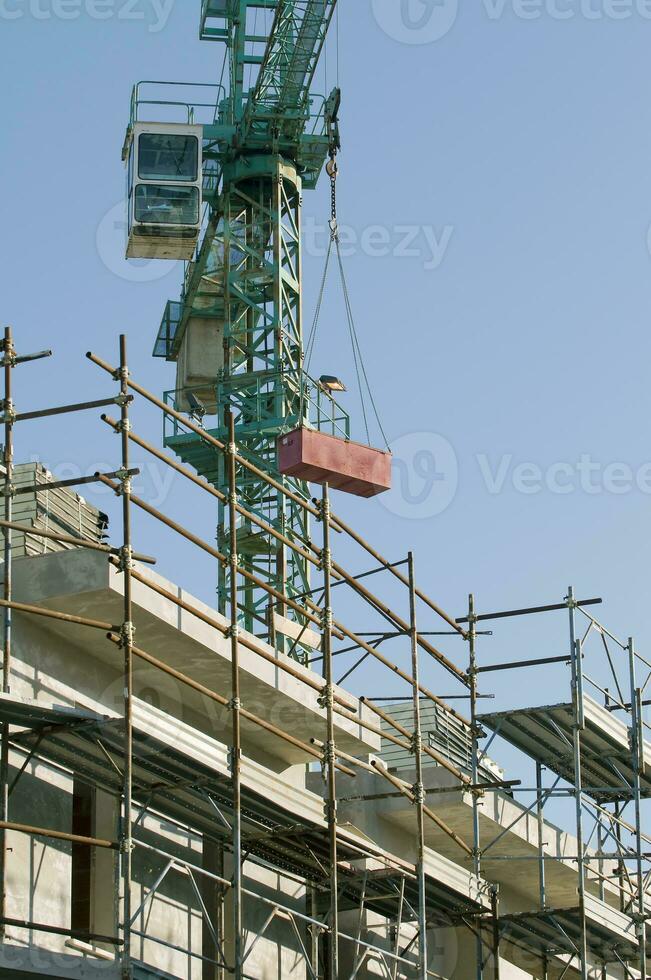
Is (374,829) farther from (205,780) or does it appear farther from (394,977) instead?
(205,780)

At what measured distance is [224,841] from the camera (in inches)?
972

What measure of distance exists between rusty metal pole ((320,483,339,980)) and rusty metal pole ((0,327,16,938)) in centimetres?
429

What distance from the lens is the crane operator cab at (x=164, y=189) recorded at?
46.2 meters

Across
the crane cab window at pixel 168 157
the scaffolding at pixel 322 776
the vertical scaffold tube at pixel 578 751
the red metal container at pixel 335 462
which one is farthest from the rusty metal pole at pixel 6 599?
the crane cab window at pixel 168 157

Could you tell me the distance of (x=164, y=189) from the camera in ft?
152

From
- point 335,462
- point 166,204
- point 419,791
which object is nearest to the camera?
point 419,791

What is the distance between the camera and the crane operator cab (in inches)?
1818

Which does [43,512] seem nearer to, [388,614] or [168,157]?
[388,614]

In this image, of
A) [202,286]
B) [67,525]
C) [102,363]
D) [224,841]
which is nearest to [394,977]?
[224,841]

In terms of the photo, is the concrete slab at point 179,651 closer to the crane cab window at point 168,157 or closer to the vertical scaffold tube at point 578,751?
the vertical scaffold tube at point 578,751

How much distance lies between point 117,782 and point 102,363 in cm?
473

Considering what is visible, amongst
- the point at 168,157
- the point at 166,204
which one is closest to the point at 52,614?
the point at 166,204

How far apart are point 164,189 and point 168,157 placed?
87 centimetres

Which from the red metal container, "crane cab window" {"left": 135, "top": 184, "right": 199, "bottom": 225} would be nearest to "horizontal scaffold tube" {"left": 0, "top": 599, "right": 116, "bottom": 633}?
the red metal container
